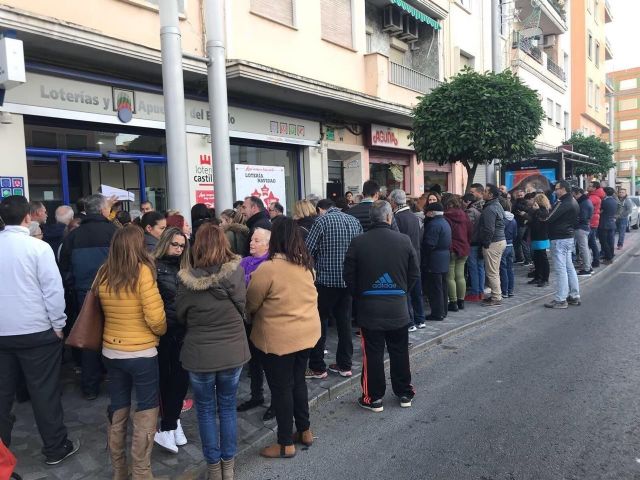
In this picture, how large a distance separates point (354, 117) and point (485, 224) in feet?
20.0

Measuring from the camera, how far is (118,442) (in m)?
3.37

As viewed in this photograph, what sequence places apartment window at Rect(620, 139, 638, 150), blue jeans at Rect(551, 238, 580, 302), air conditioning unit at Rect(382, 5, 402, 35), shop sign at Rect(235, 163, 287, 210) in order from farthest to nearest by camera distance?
apartment window at Rect(620, 139, 638, 150), air conditioning unit at Rect(382, 5, 402, 35), shop sign at Rect(235, 163, 287, 210), blue jeans at Rect(551, 238, 580, 302)

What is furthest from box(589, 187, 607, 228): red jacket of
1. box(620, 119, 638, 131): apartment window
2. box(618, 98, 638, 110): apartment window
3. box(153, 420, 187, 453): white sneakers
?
box(618, 98, 638, 110): apartment window

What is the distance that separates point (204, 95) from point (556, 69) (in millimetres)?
24738

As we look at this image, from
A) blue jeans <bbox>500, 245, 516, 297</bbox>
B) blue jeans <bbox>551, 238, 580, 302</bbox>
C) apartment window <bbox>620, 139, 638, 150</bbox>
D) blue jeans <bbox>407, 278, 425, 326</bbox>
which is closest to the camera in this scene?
blue jeans <bbox>407, 278, 425, 326</bbox>

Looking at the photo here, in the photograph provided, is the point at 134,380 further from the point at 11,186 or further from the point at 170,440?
the point at 11,186

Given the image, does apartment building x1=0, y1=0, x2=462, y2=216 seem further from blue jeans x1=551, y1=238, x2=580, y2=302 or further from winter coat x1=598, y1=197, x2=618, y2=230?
winter coat x1=598, y1=197, x2=618, y2=230

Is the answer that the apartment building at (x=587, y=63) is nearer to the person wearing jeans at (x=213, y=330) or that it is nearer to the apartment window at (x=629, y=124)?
the person wearing jeans at (x=213, y=330)

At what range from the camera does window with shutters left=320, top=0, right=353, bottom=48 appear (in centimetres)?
1202

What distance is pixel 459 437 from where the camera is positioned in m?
4.03

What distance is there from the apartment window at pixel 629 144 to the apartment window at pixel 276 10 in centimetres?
7354

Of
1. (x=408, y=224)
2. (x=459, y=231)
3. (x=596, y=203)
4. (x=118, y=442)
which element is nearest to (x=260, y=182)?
(x=408, y=224)

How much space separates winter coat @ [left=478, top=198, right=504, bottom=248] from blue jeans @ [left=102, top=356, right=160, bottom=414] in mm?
6386

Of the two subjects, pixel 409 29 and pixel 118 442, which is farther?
pixel 409 29
